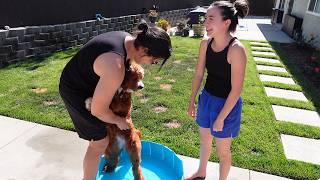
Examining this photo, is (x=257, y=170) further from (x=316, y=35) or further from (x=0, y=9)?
(x=316, y=35)

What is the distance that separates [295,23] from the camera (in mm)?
14875

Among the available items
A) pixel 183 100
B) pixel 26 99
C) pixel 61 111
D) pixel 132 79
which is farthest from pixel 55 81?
pixel 132 79

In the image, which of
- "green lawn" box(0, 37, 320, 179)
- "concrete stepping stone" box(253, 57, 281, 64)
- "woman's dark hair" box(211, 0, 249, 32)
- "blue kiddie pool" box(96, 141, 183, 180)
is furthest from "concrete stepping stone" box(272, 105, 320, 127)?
"concrete stepping stone" box(253, 57, 281, 64)

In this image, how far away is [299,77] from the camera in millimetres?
7863

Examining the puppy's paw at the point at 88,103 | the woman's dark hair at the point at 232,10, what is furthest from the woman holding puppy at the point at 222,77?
the puppy's paw at the point at 88,103

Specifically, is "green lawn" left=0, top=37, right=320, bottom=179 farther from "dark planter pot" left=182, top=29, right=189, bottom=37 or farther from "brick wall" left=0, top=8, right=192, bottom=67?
"dark planter pot" left=182, top=29, right=189, bottom=37

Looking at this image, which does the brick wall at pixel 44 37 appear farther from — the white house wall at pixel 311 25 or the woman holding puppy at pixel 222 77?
the white house wall at pixel 311 25

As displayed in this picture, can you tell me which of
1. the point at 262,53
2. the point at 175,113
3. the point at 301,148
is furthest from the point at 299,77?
the point at 175,113

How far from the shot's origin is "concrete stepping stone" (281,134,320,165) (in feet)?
13.4

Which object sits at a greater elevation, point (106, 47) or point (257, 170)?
point (106, 47)

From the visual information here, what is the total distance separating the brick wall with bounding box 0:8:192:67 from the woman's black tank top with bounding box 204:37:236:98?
554 centimetres

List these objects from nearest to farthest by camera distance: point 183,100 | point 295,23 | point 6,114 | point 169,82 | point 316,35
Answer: point 6,114
point 183,100
point 169,82
point 316,35
point 295,23

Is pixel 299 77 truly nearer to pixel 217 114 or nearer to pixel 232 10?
pixel 217 114

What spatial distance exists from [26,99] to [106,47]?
354 centimetres
